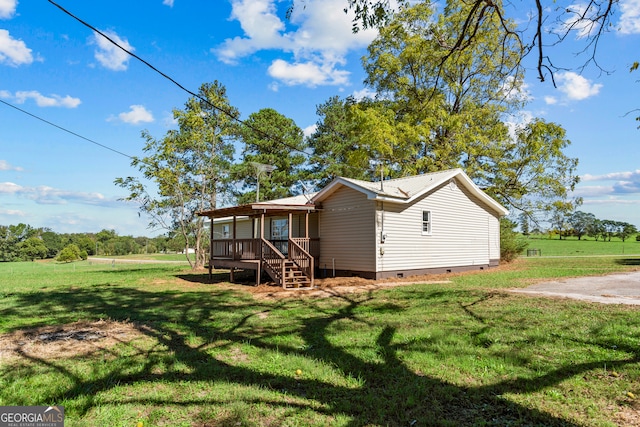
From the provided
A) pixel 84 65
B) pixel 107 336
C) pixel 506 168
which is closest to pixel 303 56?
pixel 84 65

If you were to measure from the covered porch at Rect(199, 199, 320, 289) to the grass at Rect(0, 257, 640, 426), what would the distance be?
539cm

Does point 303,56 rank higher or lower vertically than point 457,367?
higher

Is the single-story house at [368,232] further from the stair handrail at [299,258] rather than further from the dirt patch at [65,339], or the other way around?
the dirt patch at [65,339]

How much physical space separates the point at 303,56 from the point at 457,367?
1069 cm

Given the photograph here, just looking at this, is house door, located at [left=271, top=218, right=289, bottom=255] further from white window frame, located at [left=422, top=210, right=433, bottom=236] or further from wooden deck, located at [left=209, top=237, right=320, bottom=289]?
white window frame, located at [left=422, top=210, right=433, bottom=236]

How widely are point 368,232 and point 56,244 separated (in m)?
81.7

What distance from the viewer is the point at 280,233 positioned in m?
18.8

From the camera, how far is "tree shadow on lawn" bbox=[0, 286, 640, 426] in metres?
3.47

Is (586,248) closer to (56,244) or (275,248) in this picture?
(275,248)

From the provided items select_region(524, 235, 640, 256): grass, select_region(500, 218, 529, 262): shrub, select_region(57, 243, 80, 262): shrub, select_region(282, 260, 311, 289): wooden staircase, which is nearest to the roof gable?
select_region(282, 260, 311, 289): wooden staircase

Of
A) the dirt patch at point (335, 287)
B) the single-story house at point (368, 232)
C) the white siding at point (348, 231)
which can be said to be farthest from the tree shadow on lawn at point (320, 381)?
the white siding at point (348, 231)

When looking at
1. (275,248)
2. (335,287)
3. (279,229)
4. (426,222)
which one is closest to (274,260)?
(275,248)

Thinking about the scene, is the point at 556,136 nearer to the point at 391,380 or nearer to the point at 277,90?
the point at 277,90

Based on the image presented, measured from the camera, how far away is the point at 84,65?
41.7 feet
